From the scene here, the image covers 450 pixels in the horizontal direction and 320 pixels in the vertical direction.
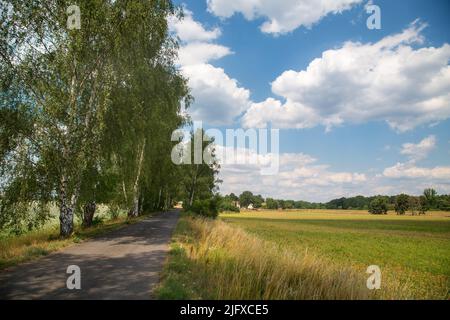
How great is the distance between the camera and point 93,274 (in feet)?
30.3

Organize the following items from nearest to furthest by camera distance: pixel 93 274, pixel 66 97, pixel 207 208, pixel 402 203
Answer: pixel 93 274 → pixel 66 97 → pixel 207 208 → pixel 402 203

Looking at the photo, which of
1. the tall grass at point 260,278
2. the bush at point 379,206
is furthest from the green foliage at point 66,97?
the bush at point 379,206

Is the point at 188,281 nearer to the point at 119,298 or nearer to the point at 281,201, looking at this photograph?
the point at 119,298

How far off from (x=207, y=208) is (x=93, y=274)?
3142cm

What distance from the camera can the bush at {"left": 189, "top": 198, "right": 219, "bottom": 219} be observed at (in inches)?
1591

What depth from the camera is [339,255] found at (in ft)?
70.7

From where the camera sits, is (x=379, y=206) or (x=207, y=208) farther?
(x=379, y=206)

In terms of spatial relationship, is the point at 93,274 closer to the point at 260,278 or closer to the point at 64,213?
the point at 260,278

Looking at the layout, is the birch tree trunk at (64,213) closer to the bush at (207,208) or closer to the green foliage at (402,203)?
the bush at (207,208)

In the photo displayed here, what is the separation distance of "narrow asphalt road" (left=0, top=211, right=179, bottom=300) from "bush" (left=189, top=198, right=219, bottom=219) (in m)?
26.3

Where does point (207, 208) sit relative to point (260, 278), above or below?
above

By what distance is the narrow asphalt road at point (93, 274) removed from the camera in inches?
293

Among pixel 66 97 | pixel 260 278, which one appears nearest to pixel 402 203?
pixel 66 97
